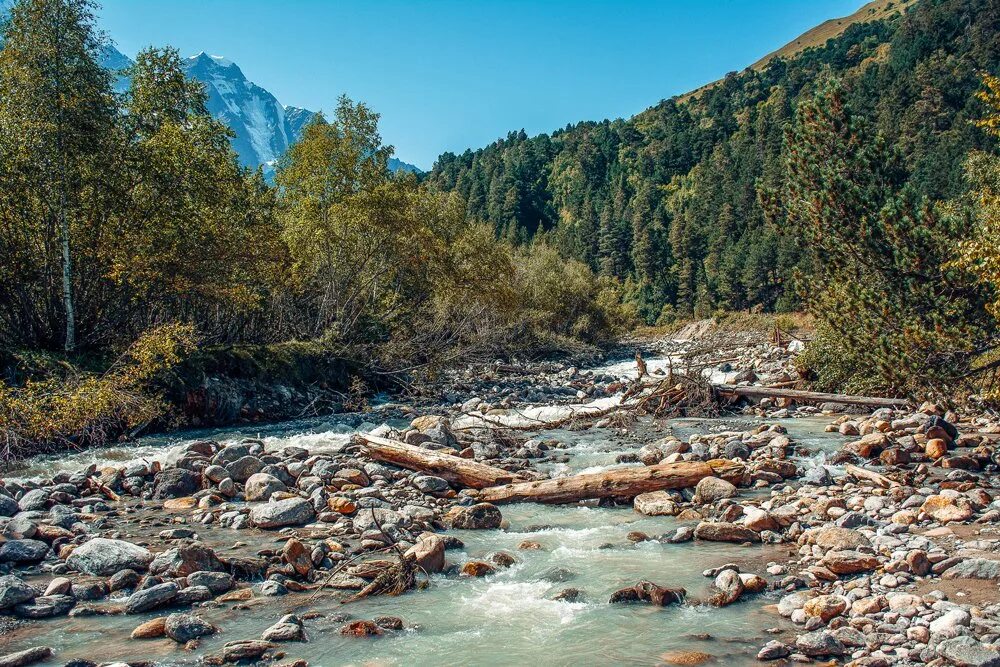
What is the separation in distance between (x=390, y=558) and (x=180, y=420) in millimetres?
11161

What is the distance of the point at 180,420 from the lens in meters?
16.7

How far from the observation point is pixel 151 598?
20.6 feet

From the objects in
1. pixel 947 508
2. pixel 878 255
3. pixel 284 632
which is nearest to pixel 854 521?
pixel 947 508

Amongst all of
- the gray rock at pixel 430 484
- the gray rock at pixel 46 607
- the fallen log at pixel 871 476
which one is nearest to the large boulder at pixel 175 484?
the gray rock at pixel 430 484

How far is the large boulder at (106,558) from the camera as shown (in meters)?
7.11

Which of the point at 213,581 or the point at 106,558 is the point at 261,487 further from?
the point at 213,581

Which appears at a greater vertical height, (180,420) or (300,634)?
(180,420)

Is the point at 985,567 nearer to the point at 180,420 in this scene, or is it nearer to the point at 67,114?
the point at 180,420

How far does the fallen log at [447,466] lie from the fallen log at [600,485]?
0.40 metres

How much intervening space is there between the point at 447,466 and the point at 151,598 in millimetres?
5463

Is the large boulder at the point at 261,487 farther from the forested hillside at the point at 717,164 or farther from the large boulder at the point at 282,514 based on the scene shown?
the forested hillside at the point at 717,164

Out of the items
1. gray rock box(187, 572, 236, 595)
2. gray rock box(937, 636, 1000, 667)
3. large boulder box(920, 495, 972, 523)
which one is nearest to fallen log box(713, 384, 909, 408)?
large boulder box(920, 495, 972, 523)

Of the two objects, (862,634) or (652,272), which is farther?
(652,272)

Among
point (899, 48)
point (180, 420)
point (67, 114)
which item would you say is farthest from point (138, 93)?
point (899, 48)
